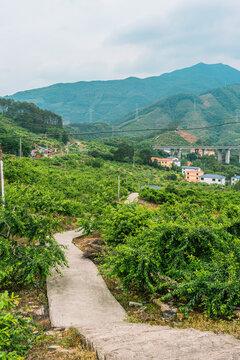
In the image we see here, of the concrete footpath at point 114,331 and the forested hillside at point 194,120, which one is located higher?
the forested hillside at point 194,120

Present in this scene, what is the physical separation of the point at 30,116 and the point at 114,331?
8773 centimetres

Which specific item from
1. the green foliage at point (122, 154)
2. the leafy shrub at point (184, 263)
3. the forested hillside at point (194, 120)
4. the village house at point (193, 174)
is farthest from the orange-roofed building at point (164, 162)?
the leafy shrub at point (184, 263)

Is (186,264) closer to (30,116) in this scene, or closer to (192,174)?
(192,174)

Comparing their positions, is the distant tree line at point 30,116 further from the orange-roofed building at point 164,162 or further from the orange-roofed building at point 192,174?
the orange-roofed building at point 192,174

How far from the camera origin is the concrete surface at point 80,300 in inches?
270

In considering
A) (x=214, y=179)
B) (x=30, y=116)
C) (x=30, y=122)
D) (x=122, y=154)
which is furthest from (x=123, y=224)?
(x=30, y=116)

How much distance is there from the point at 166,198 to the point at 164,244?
23.4 meters

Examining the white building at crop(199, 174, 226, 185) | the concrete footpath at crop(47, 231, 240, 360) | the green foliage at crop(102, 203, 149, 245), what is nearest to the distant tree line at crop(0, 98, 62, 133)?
the white building at crop(199, 174, 226, 185)

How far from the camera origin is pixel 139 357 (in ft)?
14.5

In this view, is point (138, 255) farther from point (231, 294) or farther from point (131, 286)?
point (231, 294)

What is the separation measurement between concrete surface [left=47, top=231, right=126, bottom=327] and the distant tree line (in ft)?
257

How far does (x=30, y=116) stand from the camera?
282 feet

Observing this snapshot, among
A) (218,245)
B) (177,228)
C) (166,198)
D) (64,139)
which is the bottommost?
(166,198)

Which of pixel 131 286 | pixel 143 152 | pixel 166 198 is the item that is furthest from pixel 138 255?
pixel 143 152
